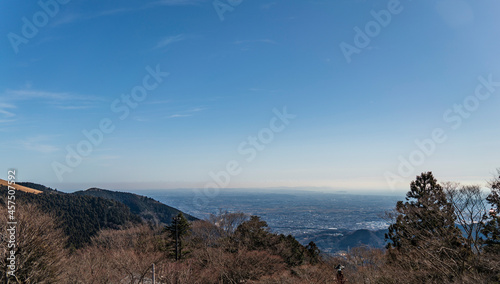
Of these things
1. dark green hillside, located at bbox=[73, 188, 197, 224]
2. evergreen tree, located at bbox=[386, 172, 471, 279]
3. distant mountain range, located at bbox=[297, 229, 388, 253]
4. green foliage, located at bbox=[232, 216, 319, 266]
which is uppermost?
evergreen tree, located at bbox=[386, 172, 471, 279]

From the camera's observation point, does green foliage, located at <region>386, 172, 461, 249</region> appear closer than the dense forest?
No

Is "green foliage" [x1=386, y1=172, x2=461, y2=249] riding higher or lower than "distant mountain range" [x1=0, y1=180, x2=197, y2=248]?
higher

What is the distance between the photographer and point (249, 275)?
74.0 feet

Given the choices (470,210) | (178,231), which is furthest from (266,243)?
(470,210)

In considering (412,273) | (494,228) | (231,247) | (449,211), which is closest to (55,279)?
(231,247)

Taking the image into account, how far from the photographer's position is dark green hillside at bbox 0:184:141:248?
220 feet

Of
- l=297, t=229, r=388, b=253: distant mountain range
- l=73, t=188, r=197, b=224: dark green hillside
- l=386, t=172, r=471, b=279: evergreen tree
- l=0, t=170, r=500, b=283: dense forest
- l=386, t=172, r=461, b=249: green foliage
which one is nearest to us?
l=0, t=170, r=500, b=283: dense forest

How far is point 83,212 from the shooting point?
78375mm

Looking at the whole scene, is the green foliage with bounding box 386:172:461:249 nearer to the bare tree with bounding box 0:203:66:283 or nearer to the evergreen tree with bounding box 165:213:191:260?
the evergreen tree with bounding box 165:213:191:260

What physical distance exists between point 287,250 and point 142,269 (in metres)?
17.6

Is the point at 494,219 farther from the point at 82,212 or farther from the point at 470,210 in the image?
the point at 82,212

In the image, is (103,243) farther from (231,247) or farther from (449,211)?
(449,211)

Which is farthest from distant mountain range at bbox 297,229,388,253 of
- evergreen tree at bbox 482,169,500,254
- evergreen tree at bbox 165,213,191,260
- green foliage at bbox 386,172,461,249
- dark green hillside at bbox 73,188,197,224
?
evergreen tree at bbox 482,169,500,254

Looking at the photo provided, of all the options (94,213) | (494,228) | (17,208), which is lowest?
(94,213)
